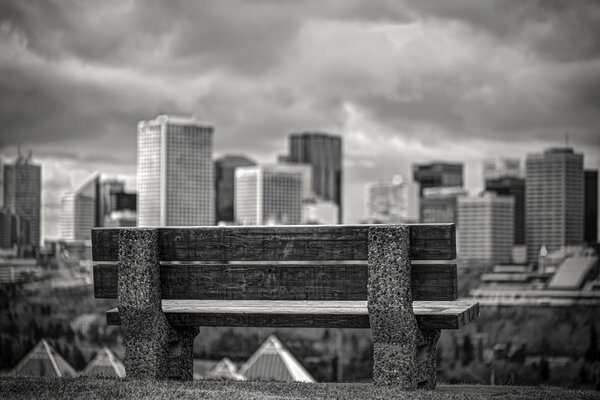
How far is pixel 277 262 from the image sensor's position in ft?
26.7

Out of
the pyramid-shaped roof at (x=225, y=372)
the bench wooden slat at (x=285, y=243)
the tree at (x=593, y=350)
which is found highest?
the bench wooden slat at (x=285, y=243)

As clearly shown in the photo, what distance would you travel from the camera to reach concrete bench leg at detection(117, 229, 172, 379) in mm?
8391

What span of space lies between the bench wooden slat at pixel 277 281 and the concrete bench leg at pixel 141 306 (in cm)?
15

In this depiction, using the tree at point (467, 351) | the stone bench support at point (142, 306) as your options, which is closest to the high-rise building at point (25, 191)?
the tree at point (467, 351)

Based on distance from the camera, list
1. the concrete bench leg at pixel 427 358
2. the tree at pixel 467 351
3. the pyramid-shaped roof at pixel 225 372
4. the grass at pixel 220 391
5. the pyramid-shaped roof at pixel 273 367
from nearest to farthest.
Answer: the grass at pixel 220 391, the concrete bench leg at pixel 427 358, the pyramid-shaped roof at pixel 225 372, the pyramid-shaped roof at pixel 273 367, the tree at pixel 467 351

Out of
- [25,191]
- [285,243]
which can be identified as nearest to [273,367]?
[285,243]

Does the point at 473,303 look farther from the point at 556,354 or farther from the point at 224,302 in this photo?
the point at 556,354

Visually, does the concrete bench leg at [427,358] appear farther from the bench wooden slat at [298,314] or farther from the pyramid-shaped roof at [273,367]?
the pyramid-shaped roof at [273,367]

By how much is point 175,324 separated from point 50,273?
94.1 metres

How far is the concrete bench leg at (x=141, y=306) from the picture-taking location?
839 cm

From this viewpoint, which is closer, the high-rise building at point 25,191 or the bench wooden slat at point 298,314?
the bench wooden slat at point 298,314

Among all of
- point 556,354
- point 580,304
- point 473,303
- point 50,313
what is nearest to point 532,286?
point 580,304

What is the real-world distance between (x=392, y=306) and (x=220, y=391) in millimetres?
1507

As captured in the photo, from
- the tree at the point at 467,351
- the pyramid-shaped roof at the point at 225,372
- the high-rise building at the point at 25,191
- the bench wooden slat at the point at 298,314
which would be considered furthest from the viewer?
the high-rise building at the point at 25,191
